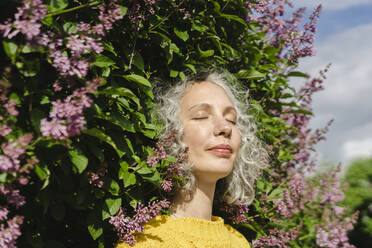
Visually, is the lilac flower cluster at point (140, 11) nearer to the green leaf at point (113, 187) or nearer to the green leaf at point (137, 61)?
the green leaf at point (137, 61)

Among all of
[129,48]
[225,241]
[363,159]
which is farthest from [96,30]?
[363,159]

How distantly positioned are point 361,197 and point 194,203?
16.7 m

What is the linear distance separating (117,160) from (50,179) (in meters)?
0.43

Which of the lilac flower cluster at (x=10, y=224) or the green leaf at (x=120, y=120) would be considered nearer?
the lilac flower cluster at (x=10, y=224)

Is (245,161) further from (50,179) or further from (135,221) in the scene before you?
(50,179)

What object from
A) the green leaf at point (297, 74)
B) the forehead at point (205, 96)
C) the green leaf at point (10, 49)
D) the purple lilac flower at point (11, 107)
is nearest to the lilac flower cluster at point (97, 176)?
the purple lilac flower at point (11, 107)

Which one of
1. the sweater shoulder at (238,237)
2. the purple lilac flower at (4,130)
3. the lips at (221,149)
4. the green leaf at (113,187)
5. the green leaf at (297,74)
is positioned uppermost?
the green leaf at (297,74)

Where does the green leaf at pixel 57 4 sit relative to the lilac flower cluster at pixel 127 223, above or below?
above

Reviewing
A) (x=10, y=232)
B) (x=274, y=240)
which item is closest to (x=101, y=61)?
(x=10, y=232)

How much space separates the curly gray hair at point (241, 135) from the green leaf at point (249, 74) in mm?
65

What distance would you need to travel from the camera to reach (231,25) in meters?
2.73

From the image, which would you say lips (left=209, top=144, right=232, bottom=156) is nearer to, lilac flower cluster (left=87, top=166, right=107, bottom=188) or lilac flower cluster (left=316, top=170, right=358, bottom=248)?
lilac flower cluster (left=87, top=166, right=107, bottom=188)

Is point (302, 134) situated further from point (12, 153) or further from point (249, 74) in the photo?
point (12, 153)

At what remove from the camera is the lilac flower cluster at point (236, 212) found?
272cm
